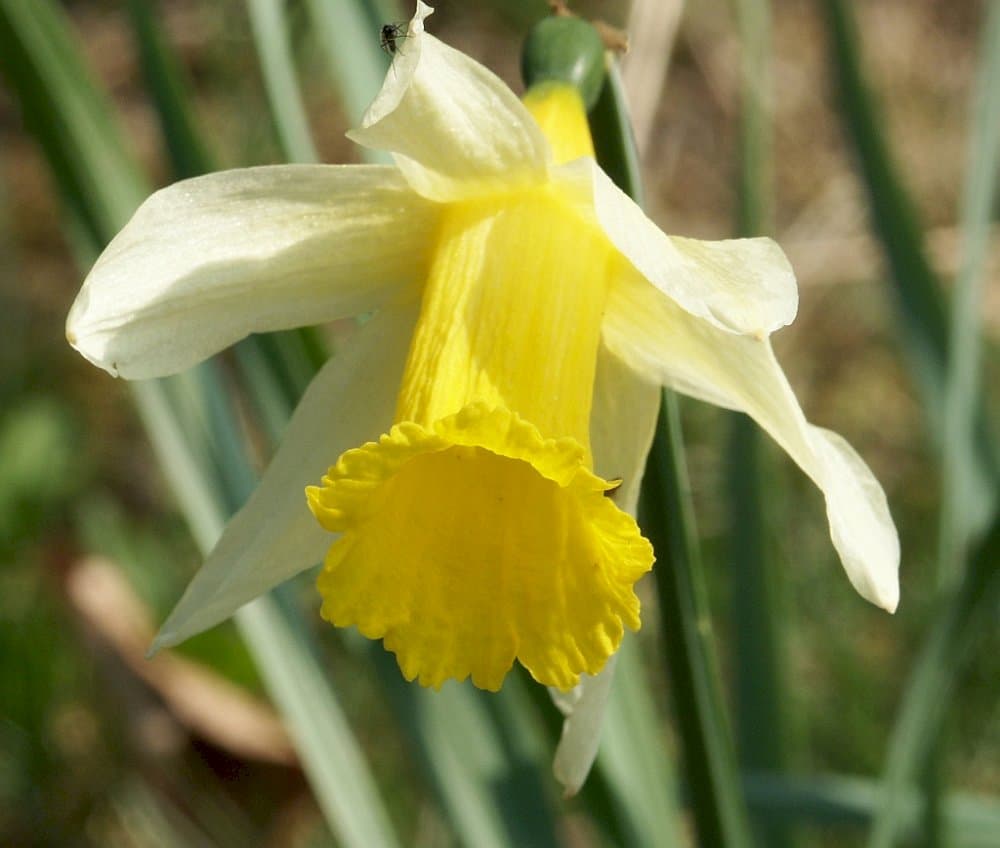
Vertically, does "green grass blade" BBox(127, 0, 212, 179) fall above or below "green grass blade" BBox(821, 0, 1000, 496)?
above

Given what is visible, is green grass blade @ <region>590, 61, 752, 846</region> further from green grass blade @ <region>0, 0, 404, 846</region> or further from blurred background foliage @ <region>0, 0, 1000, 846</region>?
green grass blade @ <region>0, 0, 404, 846</region>

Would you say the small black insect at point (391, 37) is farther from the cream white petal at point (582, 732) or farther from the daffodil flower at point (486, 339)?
the cream white petal at point (582, 732)

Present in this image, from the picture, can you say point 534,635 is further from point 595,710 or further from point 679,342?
point 679,342

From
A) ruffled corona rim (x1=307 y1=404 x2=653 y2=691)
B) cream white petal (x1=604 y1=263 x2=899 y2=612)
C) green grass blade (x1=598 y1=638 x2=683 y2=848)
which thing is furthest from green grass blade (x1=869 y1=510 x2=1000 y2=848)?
ruffled corona rim (x1=307 y1=404 x2=653 y2=691)

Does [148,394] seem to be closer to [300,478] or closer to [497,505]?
[300,478]

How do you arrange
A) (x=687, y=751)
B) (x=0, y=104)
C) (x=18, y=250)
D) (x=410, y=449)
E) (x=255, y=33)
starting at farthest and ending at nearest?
(x=0, y=104)
(x=18, y=250)
(x=255, y=33)
(x=687, y=751)
(x=410, y=449)

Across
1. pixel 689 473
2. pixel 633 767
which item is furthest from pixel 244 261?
pixel 689 473

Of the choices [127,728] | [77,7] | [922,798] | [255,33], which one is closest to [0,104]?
[77,7]
